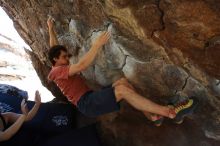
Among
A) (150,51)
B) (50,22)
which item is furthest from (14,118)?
(150,51)

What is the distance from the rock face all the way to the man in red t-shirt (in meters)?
0.22

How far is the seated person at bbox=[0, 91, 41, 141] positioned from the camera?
4.34 meters

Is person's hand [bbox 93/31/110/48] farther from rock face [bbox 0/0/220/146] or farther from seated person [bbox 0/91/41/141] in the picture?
seated person [bbox 0/91/41/141]

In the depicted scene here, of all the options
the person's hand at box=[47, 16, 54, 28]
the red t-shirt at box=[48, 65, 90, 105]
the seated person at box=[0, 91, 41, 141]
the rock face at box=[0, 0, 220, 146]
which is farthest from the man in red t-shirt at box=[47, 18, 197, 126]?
the person's hand at box=[47, 16, 54, 28]

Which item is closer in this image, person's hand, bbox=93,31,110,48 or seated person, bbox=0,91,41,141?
person's hand, bbox=93,31,110,48

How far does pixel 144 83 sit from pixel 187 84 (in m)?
0.57

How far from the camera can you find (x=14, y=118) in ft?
16.3

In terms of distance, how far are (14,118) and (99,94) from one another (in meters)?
1.55

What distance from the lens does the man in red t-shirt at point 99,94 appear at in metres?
3.74

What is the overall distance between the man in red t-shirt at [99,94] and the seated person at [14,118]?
451mm

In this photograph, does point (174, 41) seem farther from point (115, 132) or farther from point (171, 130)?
point (115, 132)

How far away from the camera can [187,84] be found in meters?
3.78

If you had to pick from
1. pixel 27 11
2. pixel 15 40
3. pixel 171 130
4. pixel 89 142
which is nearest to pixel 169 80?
pixel 171 130

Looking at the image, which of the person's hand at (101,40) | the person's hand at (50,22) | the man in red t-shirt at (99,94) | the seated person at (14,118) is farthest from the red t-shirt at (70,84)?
the person's hand at (50,22)
